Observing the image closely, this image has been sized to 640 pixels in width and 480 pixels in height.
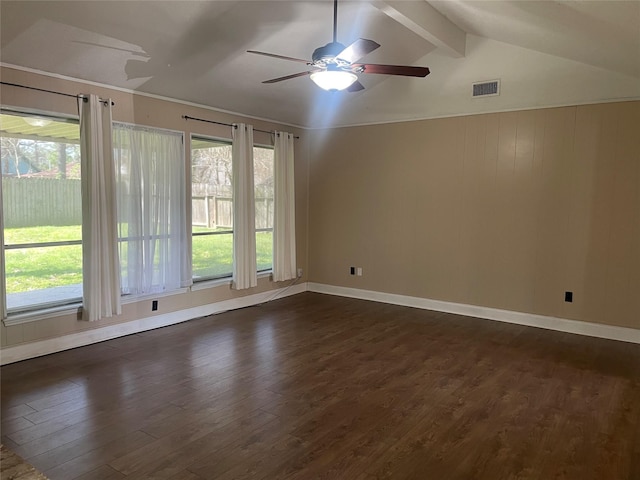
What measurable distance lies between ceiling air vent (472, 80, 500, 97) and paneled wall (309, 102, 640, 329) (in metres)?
0.43

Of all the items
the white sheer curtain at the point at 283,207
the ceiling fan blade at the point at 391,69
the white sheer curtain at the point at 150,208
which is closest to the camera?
the ceiling fan blade at the point at 391,69

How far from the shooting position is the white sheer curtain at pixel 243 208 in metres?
5.68

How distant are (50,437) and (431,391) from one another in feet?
8.61

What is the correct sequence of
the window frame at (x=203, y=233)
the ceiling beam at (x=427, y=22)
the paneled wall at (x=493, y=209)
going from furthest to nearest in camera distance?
the window frame at (x=203, y=233)
the paneled wall at (x=493, y=209)
the ceiling beam at (x=427, y=22)

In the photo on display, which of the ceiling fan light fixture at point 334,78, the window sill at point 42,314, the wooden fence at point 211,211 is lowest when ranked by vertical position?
the window sill at point 42,314

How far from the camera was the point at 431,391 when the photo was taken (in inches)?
136

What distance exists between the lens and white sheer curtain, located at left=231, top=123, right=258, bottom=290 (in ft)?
18.6

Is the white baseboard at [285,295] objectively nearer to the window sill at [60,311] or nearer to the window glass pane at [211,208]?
the window sill at [60,311]

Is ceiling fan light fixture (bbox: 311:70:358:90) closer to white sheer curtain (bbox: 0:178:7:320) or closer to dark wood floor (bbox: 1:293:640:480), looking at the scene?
dark wood floor (bbox: 1:293:640:480)

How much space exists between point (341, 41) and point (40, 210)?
3.24 meters

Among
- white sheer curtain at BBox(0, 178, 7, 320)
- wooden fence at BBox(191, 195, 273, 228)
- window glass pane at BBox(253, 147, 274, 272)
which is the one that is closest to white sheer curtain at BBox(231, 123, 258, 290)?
wooden fence at BBox(191, 195, 273, 228)

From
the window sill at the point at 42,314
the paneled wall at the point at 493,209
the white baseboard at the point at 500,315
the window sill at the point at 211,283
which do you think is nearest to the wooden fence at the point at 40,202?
the window sill at the point at 42,314

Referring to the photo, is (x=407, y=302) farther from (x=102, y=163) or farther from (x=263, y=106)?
(x=102, y=163)

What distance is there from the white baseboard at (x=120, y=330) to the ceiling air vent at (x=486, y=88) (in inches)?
148
